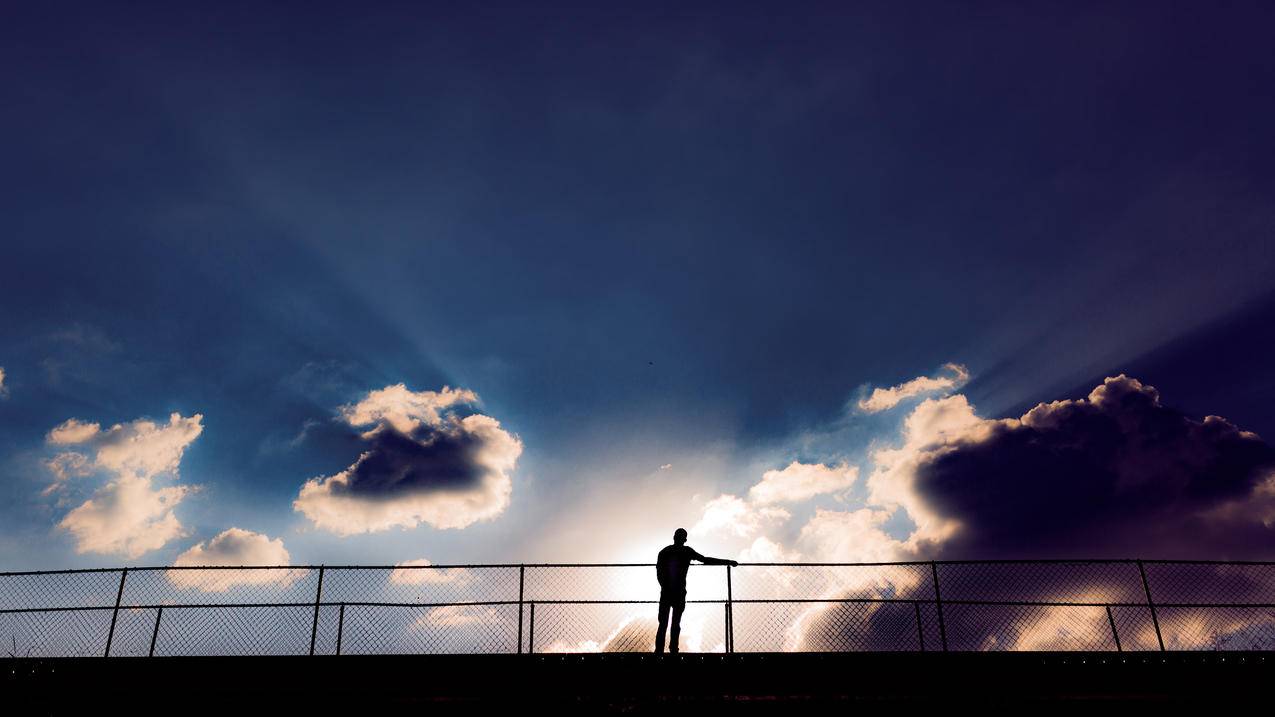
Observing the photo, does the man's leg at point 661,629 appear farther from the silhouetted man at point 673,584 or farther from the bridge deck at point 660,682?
the bridge deck at point 660,682

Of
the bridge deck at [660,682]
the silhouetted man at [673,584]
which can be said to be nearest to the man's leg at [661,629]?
the silhouetted man at [673,584]

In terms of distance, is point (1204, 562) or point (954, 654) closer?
point (954, 654)

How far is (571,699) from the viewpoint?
9.39m

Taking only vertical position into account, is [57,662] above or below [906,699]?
above

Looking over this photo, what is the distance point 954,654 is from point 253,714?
27.2ft

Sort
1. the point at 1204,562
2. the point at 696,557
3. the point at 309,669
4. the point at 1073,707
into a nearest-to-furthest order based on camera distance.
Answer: the point at 1073,707
the point at 309,669
the point at 696,557
the point at 1204,562

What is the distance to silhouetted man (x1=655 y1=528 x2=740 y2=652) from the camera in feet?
36.2

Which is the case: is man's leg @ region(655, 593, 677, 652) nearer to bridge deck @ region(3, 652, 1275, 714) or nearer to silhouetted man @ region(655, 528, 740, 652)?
silhouetted man @ region(655, 528, 740, 652)

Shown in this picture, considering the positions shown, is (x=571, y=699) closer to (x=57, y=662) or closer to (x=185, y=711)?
(x=185, y=711)

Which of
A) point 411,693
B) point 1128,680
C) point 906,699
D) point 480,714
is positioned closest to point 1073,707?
point 1128,680

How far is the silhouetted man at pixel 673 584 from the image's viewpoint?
36.2 ft

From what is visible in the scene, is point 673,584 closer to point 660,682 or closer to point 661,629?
point 661,629

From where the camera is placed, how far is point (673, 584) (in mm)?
11109

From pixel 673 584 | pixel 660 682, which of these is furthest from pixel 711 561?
pixel 660 682
